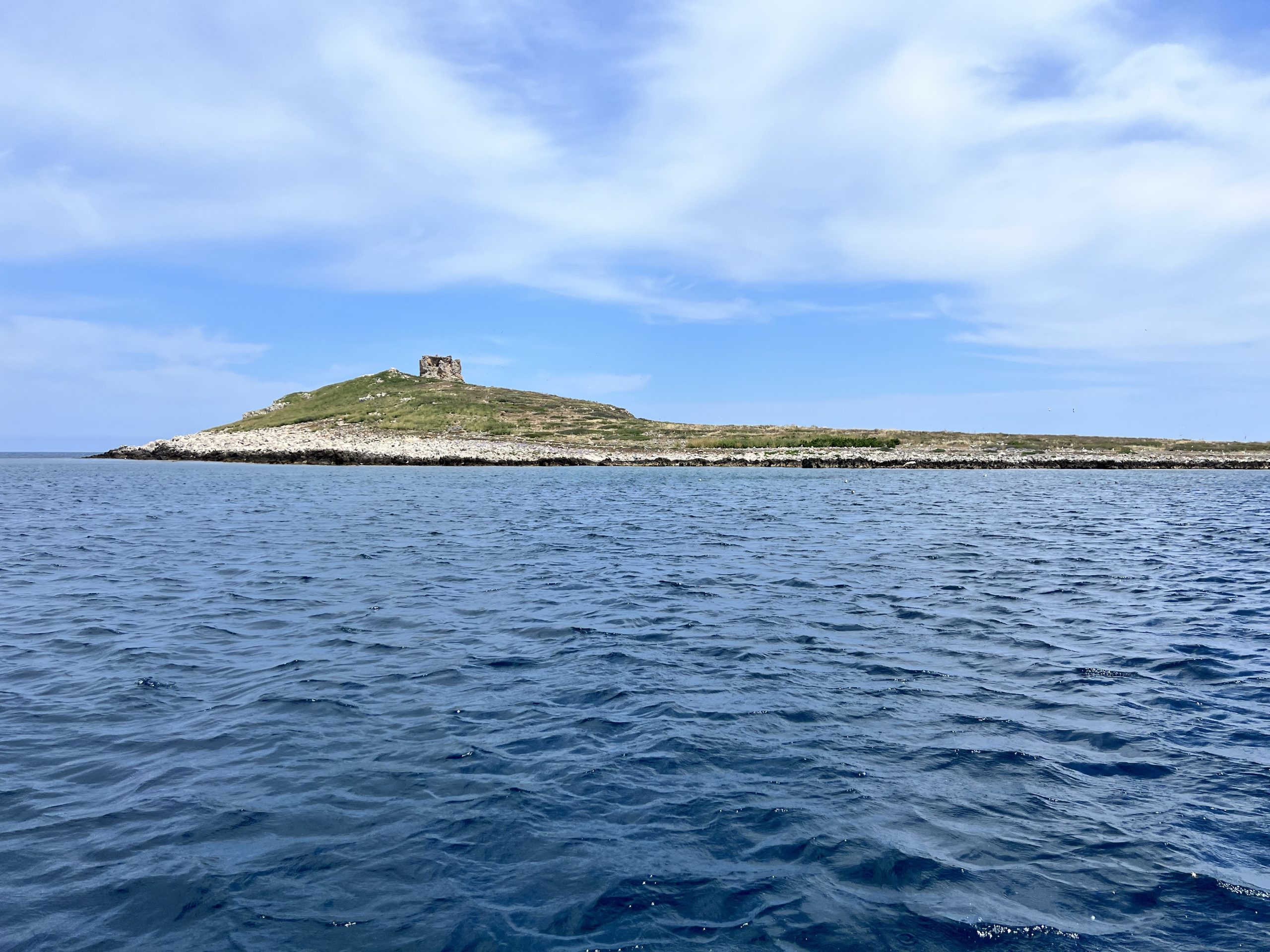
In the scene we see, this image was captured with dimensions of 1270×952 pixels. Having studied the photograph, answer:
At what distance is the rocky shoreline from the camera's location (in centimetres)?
8756

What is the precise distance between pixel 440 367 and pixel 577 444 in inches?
2952

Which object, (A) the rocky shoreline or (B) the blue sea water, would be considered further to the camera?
(A) the rocky shoreline

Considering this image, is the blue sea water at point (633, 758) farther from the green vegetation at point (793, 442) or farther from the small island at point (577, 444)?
the green vegetation at point (793, 442)

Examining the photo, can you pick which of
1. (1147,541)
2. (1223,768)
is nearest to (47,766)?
(1223,768)

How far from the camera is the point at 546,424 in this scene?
11969 cm

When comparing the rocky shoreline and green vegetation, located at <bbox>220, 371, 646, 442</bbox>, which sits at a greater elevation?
green vegetation, located at <bbox>220, 371, 646, 442</bbox>

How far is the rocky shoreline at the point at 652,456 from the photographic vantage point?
87.6 metres

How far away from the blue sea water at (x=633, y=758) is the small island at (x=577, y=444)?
69656 millimetres

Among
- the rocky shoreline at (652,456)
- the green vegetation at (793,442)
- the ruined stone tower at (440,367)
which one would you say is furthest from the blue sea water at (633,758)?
the ruined stone tower at (440,367)

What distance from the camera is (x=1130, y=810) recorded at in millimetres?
7383

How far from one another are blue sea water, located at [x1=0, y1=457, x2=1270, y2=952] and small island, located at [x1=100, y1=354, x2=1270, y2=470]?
69656 millimetres

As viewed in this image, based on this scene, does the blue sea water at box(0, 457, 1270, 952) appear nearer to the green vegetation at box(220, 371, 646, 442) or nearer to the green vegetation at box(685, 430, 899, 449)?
the green vegetation at box(685, 430, 899, 449)

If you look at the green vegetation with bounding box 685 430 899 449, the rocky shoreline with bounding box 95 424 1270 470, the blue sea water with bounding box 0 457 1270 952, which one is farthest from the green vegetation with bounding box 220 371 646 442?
the blue sea water with bounding box 0 457 1270 952

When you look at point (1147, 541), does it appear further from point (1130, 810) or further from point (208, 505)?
point (208, 505)
